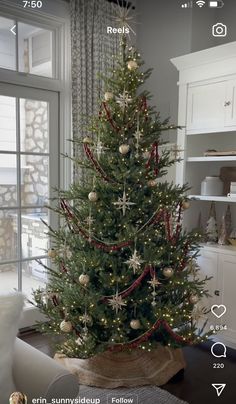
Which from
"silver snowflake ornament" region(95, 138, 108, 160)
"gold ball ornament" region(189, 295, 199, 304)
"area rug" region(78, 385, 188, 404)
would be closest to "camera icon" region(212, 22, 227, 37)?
"silver snowflake ornament" region(95, 138, 108, 160)

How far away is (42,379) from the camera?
45.5 inches

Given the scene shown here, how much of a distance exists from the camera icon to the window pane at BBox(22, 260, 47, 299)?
237 cm

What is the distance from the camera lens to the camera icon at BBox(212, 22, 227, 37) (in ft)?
9.34

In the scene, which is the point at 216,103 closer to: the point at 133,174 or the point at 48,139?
the point at 133,174

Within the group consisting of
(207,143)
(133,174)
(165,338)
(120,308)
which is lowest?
(165,338)

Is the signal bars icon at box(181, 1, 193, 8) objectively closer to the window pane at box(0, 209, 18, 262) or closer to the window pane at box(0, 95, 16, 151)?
the window pane at box(0, 95, 16, 151)

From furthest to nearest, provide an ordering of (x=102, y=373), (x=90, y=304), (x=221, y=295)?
(x=221, y=295), (x=102, y=373), (x=90, y=304)

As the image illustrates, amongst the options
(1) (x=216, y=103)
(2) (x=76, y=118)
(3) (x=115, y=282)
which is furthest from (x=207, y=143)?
(3) (x=115, y=282)

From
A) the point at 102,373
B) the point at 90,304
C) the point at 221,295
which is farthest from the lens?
the point at 221,295

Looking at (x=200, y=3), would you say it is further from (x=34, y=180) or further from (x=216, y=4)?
(x=34, y=180)

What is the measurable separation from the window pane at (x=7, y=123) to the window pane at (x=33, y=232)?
0.52 meters

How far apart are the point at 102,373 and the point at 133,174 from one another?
1.10m

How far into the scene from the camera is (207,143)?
2.89 m

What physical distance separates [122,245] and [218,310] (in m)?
1.10
